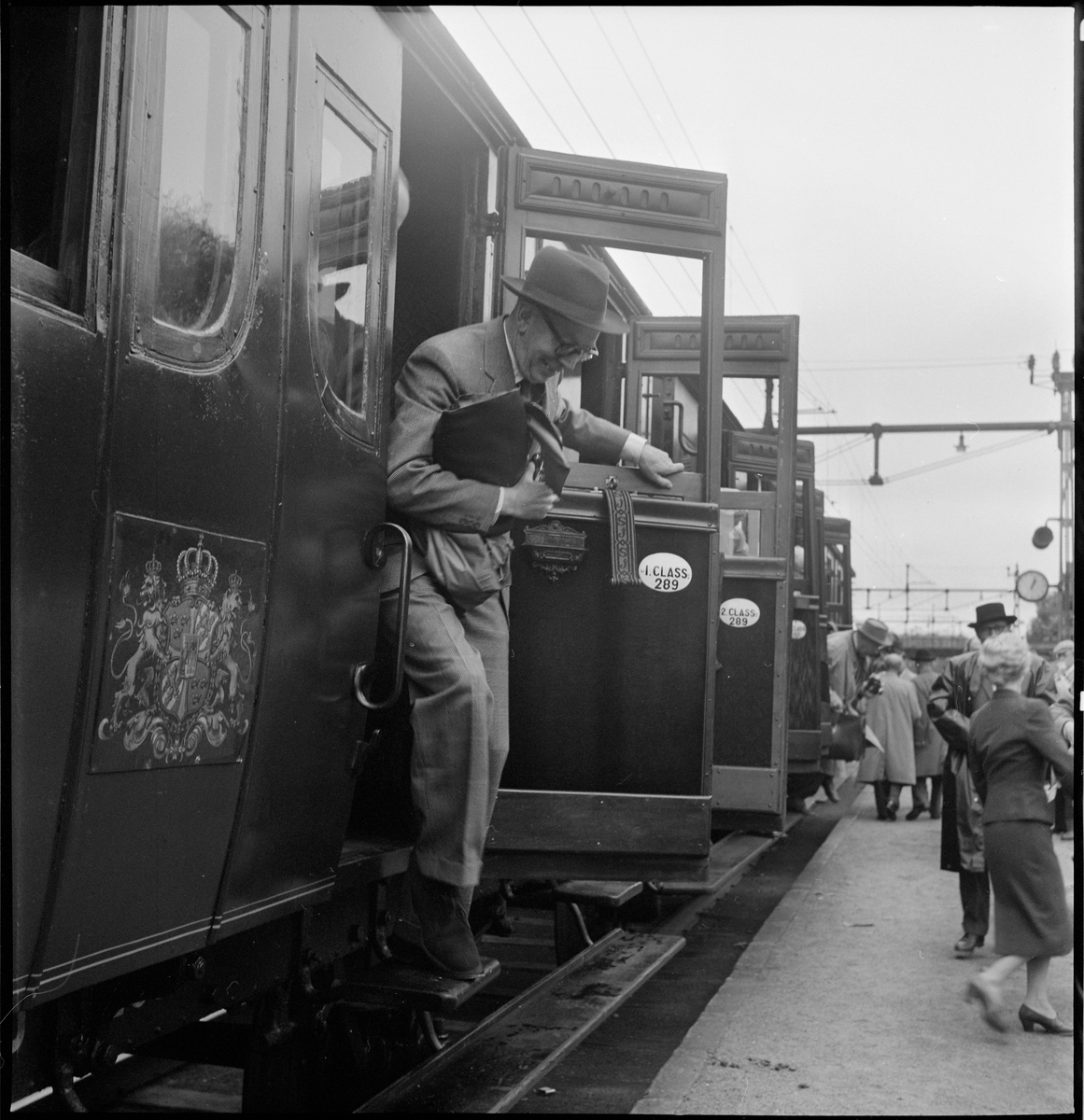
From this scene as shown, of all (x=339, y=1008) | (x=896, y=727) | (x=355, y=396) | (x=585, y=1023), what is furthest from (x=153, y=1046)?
(x=896, y=727)

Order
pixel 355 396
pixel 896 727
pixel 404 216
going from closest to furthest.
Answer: pixel 355 396, pixel 404 216, pixel 896 727

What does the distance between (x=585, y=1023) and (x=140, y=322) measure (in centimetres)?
305

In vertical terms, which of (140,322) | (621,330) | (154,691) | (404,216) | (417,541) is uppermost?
(404,216)

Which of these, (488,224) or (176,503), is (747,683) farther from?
(176,503)

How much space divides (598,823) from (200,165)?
2577 mm

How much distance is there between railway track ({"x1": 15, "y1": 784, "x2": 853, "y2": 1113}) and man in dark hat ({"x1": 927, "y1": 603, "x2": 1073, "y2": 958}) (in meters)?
1.21

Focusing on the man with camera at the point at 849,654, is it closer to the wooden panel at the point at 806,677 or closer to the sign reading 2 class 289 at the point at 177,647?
the wooden panel at the point at 806,677

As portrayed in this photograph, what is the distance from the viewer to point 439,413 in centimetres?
371

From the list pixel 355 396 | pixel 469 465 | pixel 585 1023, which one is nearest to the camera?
pixel 355 396

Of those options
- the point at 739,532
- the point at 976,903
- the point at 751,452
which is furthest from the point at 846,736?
the point at 976,903

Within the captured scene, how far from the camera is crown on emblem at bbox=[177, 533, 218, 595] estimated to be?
8.11 feet

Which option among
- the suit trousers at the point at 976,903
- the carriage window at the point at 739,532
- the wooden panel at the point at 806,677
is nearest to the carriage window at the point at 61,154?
the suit trousers at the point at 976,903

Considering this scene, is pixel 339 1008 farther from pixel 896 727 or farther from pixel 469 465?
pixel 896 727

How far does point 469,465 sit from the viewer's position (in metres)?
3.65
